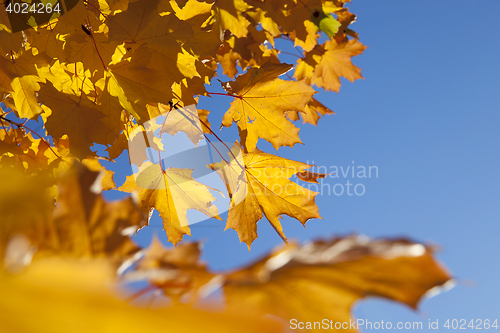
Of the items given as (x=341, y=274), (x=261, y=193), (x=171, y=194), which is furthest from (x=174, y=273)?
(x=171, y=194)

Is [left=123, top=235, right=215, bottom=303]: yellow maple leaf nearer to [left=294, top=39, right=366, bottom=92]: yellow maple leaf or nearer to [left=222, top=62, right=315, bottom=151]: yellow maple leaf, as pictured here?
[left=222, top=62, right=315, bottom=151]: yellow maple leaf

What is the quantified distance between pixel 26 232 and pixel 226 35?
114cm

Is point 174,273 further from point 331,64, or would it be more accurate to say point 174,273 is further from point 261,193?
point 331,64

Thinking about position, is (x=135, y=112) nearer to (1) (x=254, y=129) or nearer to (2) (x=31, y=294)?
(1) (x=254, y=129)

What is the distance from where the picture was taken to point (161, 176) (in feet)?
3.84

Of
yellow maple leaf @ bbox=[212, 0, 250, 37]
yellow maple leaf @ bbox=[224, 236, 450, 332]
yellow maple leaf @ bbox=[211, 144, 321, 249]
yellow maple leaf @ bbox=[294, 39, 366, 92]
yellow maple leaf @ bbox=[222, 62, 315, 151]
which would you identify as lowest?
yellow maple leaf @ bbox=[224, 236, 450, 332]

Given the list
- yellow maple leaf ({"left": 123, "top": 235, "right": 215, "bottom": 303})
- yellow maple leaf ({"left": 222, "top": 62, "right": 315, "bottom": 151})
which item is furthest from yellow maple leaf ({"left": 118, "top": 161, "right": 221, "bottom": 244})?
yellow maple leaf ({"left": 123, "top": 235, "right": 215, "bottom": 303})

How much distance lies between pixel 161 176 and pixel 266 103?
1.65 ft

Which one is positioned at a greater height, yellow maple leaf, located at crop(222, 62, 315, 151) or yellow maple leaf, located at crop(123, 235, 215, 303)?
yellow maple leaf, located at crop(222, 62, 315, 151)

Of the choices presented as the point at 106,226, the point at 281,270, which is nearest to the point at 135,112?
the point at 106,226

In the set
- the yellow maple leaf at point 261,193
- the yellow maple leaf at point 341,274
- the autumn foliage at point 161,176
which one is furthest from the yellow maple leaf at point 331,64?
the yellow maple leaf at point 341,274

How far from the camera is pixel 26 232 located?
23 cm

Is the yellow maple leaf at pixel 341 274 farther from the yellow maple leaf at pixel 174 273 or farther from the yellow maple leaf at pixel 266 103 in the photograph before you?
the yellow maple leaf at pixel 266 103

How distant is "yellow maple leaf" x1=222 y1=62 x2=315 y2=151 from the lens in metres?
1.03
